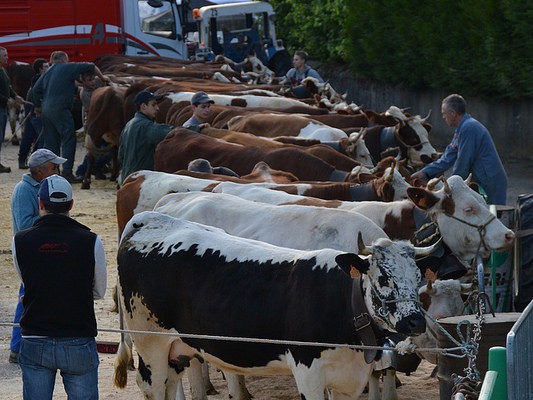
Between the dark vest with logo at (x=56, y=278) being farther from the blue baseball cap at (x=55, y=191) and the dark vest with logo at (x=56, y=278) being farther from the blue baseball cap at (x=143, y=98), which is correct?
the blue baseball cap at (x=143, y=98)

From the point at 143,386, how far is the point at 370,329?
1729 millimetres

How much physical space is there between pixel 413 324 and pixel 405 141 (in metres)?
8.39

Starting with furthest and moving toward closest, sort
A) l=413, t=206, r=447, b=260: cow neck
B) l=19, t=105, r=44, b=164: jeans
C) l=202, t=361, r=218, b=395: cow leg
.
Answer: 1. l=19, t=105, r=44, b=164: jeans
2. l=413, t=206, r=447, b=260: cow neck
3. l=202, t=361, r=218, b=395: cow leg

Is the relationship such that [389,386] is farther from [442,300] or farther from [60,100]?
[60,100]

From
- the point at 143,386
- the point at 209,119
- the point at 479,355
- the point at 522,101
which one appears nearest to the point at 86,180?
the point at 209,119

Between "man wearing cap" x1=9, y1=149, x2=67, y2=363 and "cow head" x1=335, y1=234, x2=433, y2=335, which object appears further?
"man wearing cap" x1=9, y1=149, x2=67, y2=363

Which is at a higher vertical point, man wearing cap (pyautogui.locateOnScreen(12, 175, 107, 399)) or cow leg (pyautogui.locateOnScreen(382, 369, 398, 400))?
man wearing cap (pyautogui.locateOnScreen(12, 175, 107, 399))

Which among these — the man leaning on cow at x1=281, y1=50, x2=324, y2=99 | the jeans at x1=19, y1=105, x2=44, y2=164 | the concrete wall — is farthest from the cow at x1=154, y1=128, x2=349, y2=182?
the man leaning on cow at x1=281, y1=50, x2=324, y2=99

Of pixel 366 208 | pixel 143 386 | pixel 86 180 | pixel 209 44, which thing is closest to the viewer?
pixel 143 386

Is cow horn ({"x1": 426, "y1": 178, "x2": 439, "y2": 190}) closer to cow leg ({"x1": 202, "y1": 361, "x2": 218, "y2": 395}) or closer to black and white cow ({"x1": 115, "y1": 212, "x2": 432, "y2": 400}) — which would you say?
black and white cow ({"x1": 115, "y1": 212, "x2": 432, "y2": 400})

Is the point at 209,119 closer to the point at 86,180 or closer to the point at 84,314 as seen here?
the point at 86,180

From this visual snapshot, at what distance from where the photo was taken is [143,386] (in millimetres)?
5676

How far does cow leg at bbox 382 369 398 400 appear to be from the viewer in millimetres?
6221

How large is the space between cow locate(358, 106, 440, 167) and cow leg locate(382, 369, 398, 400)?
21.2 ft
